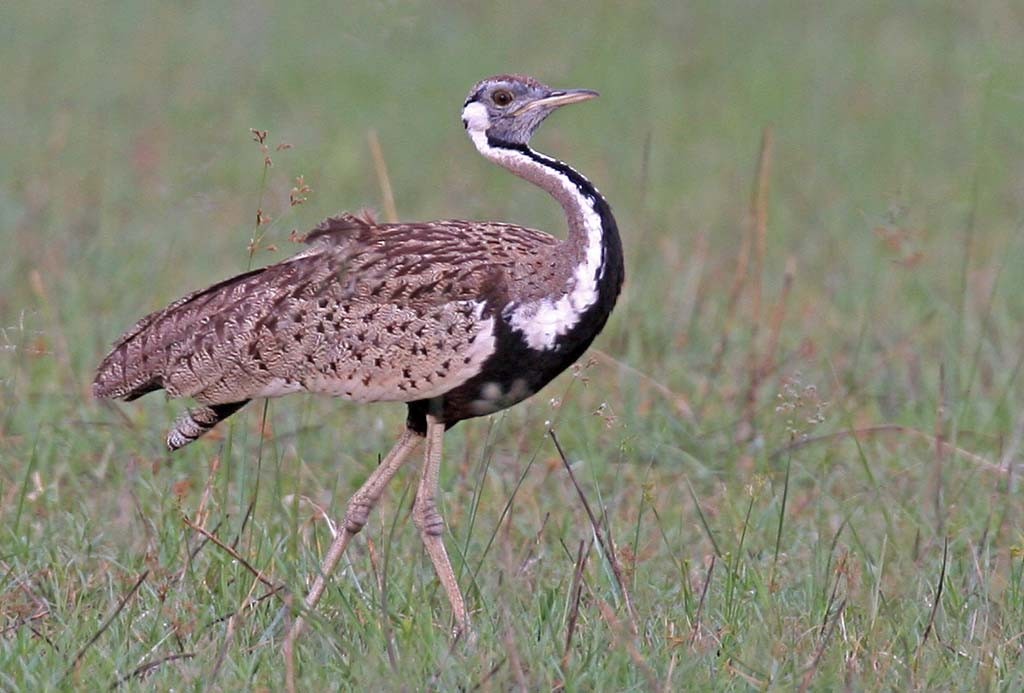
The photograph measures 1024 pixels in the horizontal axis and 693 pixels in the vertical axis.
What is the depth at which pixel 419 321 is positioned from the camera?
467cm

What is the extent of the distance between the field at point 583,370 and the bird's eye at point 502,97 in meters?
0.69

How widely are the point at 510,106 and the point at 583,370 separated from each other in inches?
31.7

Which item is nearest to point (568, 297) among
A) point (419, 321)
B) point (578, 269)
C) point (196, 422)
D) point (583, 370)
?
point (578, 269)

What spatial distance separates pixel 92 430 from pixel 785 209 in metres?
4.50

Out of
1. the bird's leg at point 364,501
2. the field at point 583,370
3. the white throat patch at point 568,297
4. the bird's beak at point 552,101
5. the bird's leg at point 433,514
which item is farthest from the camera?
the bird's beak at point 552,101

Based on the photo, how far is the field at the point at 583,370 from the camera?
4.34m

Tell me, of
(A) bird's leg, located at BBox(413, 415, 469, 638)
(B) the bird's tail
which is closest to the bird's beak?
(A) bird's leg, located at BBox(413, 415, 469, 638)

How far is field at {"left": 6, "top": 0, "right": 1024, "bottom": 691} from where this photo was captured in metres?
4.34

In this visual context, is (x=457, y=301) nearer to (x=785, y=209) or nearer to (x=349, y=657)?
(x=349, y=657)

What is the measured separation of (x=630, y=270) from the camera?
7.99 m

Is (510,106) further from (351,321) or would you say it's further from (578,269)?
(351,321)

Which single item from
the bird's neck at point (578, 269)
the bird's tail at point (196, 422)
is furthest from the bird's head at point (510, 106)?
the bird's tail at point (196, 422)

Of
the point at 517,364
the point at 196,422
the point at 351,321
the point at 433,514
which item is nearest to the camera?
the point at 517,364

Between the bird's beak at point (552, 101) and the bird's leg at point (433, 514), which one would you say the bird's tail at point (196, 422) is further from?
the bird's beak at point (552, 101)
